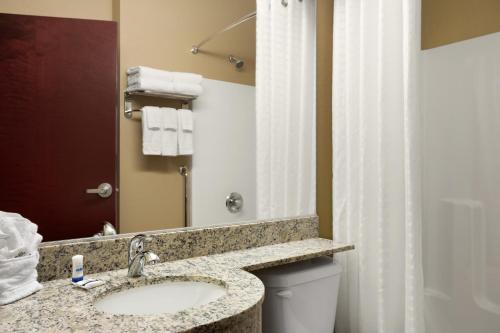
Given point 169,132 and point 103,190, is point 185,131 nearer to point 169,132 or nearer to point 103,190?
point 169,132

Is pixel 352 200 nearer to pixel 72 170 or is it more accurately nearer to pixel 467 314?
pixel 467 314

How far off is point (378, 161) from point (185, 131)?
840 mm

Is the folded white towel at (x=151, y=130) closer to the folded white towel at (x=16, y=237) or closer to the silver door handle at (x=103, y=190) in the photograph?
the silver door handle at (x=103, y=190)

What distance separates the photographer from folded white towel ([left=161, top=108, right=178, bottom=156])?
1.47 metres

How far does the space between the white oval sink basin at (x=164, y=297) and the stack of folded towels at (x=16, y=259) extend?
0.23 metres

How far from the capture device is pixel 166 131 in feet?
4.84

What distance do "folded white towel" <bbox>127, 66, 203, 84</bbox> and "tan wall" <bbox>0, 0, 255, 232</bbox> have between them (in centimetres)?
2

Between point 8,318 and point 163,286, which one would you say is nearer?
point 8,318

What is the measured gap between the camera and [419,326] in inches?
57.0

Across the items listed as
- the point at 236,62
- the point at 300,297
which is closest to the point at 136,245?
the point at 300,297

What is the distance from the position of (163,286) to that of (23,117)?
2.39 ft

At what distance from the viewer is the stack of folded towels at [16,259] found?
0.97 meters

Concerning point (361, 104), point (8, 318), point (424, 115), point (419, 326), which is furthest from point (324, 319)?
point (424, 115)

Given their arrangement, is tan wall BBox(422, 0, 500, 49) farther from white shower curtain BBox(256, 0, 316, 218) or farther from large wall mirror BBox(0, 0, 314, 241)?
large wall mirror BBox(0, 0, 314, 241)
